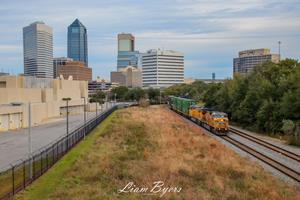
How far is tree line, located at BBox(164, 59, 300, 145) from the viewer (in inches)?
1807

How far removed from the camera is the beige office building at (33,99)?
7206 cm

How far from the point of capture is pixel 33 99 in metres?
92.1

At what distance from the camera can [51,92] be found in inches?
4122

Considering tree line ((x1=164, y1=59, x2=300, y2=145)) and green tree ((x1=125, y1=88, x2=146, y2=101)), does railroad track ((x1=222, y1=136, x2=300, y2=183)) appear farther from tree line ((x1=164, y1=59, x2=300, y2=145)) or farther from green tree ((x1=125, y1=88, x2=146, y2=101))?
green tree ((x1=125, y1=88, x2=146, y2=101))

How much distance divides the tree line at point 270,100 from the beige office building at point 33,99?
109ft

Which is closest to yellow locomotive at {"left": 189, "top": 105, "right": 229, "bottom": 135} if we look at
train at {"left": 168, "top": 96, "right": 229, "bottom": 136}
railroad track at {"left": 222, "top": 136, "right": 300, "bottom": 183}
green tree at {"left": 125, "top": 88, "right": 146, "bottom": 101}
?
train at {"left": 168, "top": 96, "right": 229, "bottom": 136}

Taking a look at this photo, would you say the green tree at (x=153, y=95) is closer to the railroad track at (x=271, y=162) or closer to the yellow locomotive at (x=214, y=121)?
the yellow locomotive at (x=214, y=121)

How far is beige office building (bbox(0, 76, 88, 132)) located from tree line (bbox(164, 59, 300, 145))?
33.3m

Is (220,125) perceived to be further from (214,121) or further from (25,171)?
(25,171)

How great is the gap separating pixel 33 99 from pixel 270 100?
191 ft

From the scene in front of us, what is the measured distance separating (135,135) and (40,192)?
25.0 meters
